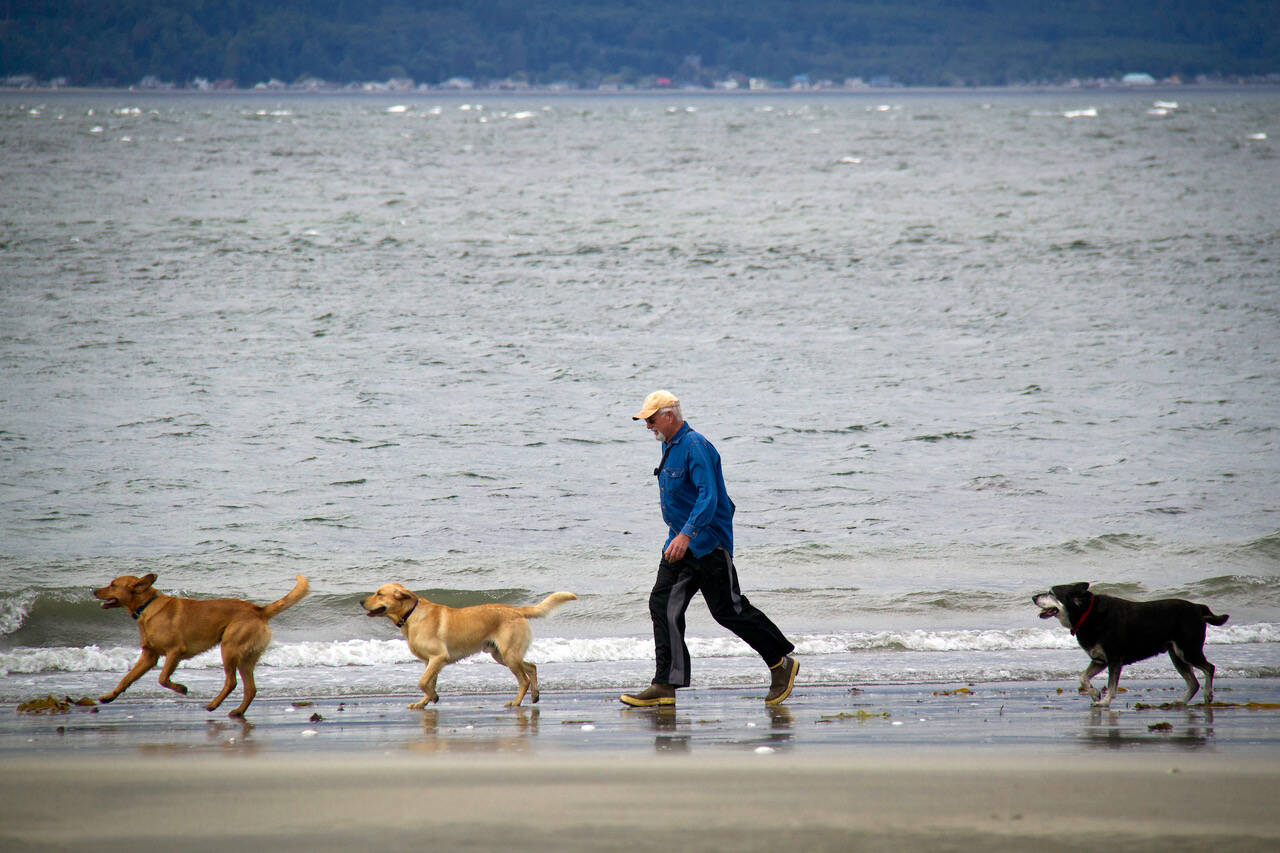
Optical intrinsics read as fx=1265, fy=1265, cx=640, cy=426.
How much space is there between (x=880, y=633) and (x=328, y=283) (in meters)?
24.8

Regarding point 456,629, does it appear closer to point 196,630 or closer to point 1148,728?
point 196,630

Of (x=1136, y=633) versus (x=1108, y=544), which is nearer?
(x=1136, y=633)

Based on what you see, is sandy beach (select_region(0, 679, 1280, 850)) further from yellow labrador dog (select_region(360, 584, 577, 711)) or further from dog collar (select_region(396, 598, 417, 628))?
dog collar (select_region(396, 598, 417, 628))

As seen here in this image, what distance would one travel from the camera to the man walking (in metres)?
7.54

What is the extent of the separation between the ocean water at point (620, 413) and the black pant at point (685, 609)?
1.23 m

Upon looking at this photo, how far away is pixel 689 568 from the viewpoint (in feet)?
25.2

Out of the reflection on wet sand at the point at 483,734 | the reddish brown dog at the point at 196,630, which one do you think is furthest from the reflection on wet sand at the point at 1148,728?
the reddish brown dog at the point at 196,630

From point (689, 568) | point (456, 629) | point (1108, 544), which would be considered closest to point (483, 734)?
point (456, 629)

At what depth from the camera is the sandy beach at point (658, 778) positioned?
4.62 meters

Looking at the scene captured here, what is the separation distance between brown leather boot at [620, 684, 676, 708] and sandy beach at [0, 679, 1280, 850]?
9 centimetres

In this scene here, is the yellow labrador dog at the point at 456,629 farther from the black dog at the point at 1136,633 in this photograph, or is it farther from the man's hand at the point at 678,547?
the black dog at the point at 1136,633

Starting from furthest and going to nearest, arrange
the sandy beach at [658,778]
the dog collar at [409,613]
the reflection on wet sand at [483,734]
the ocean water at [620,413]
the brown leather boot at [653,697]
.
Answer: the ocean water at [620,413], the dog collar at [409,613], the brown leather boot at [653,697], the reflection on wet sand at [483,734], the sandy beach at [658,778]

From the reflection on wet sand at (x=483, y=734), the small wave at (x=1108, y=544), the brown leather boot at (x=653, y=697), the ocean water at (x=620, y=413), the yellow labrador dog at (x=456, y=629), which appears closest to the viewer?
the reflection on wet sand at (x=483, y=734)

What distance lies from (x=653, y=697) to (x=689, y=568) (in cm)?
81
